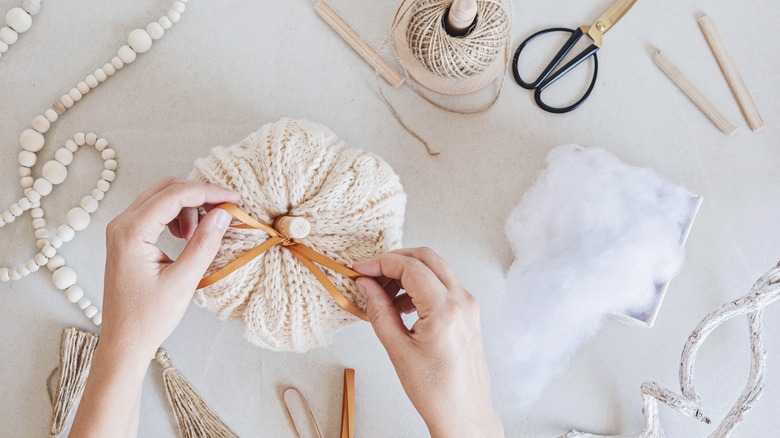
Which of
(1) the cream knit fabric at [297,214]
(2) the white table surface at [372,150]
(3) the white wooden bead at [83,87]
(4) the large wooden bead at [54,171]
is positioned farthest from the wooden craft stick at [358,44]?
(4) the large wooden bead at [54,171]

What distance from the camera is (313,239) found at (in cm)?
81

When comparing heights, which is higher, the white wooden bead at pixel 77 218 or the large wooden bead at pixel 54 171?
the large wooden bead at pixel 54 171

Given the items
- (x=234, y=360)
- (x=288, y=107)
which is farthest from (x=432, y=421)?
(x=288, y=107)

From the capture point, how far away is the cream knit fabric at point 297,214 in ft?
2.62

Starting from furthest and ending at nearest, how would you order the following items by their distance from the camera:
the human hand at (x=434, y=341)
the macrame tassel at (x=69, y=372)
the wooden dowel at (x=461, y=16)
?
the macrame tassel at (x=69, y=372), the wooden dowel at (x=461, y=16), the human hand at (x=434, y=341)

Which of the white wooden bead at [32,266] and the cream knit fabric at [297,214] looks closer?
the cream knit fabric at [297,214]

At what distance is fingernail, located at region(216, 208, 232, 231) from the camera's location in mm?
754

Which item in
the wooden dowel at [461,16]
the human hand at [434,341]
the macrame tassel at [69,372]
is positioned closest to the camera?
the human hand at [434,341]

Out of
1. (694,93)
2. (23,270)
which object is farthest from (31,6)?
(694,93)

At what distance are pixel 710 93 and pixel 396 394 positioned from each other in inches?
33.9

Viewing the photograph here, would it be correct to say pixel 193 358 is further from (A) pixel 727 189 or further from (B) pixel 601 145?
(A) pixel 727 189

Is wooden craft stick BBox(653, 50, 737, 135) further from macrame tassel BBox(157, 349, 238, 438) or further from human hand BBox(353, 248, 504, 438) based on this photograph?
macrame tassel BBox(157, 349, 238, 438)

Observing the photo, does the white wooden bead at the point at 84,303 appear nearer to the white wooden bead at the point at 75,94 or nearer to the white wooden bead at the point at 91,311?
the white wooden bead at the point at 91,311

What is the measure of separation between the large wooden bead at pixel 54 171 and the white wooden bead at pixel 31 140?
38 millimetres
